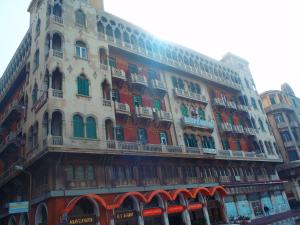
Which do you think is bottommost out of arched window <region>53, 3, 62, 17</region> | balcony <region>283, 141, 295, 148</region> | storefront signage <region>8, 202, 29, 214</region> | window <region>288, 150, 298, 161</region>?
storefront signage <region>8, 202, 29, 214</region>

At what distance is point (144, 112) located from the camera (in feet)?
90.0

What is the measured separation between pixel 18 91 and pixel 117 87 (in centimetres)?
1307

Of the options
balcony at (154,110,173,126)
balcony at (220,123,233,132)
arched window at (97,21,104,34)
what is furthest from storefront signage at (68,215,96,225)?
balcony at (220,123,233,132)

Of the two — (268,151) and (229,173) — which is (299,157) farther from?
(229,173)

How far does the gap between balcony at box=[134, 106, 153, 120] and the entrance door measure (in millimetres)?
9909

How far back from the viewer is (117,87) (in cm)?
2778

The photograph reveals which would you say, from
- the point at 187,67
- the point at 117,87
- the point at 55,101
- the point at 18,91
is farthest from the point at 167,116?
the point at 18,91

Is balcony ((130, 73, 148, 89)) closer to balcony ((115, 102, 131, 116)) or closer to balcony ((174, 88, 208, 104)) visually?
balcony ((115, 102, 131, 116))

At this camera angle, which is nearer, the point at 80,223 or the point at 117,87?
the point at 80,223

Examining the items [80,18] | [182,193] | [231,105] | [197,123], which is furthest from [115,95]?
[231,105]

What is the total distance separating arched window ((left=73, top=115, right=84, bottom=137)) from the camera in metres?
21.5

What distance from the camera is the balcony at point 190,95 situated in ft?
108

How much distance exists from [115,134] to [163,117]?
7064mm

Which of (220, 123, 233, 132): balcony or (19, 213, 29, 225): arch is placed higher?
(220, 123, 233, 132): balcony
